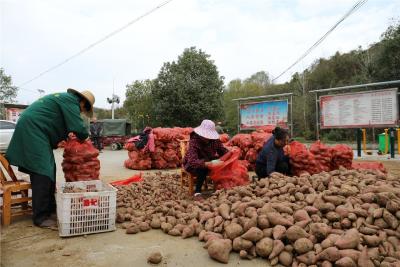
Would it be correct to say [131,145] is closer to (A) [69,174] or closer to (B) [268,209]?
(A) [69,174]

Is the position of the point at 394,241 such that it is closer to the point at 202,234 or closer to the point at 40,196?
the point at 202,234

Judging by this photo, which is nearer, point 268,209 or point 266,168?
point 268,209

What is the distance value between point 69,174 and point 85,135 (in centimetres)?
84

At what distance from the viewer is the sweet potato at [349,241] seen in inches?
93.1

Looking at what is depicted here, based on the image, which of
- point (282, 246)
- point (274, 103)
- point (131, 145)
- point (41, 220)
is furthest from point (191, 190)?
point (274, 103)

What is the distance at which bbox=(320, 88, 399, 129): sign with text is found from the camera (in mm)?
7812

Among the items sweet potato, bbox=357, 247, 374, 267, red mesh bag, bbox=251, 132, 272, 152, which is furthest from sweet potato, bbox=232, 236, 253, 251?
red mesh bag, bbox=251, 132, 272, 152

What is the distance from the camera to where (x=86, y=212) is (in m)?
3.00

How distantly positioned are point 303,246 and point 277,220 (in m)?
0.33

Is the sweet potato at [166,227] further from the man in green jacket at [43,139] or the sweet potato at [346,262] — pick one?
the sweet potato at [346,262]

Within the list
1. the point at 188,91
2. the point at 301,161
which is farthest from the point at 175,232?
the point at 188,91

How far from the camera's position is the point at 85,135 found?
354 cm

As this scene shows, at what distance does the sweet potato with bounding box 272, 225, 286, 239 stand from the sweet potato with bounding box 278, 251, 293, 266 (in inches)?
5.3

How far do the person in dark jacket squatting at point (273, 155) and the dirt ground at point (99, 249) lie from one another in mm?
1894
